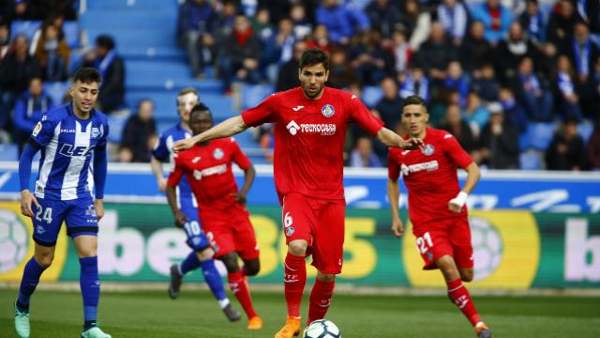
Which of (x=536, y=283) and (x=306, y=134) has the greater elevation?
(x=306, y=134)

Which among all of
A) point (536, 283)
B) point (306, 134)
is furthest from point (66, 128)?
point (536, 283)

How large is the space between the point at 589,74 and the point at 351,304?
387 inches

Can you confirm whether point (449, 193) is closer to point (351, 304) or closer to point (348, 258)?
point (351, 304)

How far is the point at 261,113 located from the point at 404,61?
13.0 metres

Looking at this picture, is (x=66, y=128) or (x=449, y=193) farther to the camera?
(x=449, y=193)

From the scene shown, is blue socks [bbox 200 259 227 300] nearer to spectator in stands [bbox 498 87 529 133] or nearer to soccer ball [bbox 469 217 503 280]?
soccer ball [bbox 469 217 503 280]

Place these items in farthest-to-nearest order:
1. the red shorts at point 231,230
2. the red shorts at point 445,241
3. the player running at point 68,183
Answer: the red shorts at point 231,230, the red shorts at point 445,241, the player running at point 68,183

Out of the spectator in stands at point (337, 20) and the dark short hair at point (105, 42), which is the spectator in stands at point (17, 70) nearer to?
the dark short hair at point (105, 42)

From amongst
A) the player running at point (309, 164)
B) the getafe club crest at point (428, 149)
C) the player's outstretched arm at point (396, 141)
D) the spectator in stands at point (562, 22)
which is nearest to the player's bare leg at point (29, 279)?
the player running at point (309, 164)

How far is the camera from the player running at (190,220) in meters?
13.7

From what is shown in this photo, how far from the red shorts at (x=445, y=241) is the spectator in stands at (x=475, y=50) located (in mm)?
11326

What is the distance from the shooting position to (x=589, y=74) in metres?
23.9

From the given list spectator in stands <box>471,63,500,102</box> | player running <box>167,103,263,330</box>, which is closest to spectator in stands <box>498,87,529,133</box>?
spectator in stands <box>471,63,500,102</box>

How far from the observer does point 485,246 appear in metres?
18.8
